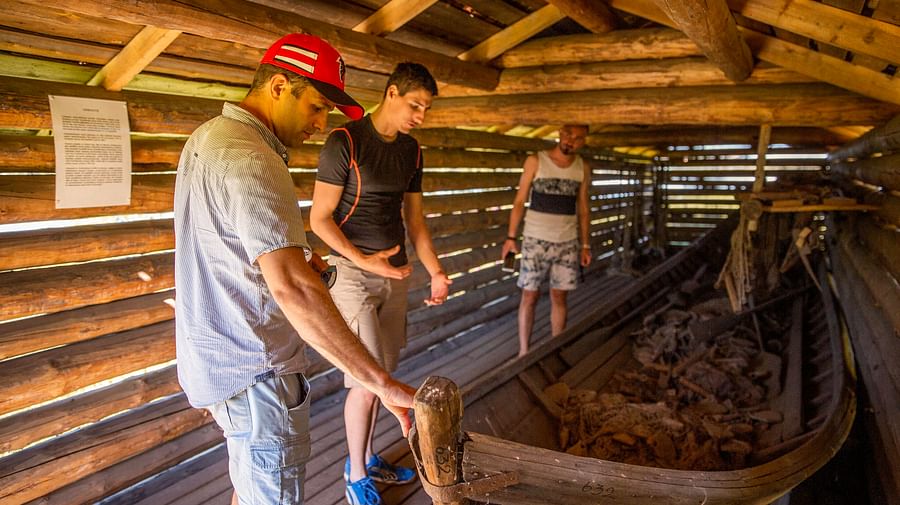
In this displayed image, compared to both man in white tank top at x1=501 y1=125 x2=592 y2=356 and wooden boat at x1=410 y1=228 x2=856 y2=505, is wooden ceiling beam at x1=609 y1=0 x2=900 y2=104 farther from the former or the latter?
wooden boat at x1=410 y1=228 x2=856 y2=505

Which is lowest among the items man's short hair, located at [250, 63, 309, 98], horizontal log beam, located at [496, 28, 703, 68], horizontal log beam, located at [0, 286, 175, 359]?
horizontal log beam, located at [0, 286, 175, 359]

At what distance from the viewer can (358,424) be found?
2.82 metres

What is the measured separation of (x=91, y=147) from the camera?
286 centimetres

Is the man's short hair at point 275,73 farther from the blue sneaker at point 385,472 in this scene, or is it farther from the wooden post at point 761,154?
the wooden post at point 761,154

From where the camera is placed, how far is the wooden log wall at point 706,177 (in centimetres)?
1288

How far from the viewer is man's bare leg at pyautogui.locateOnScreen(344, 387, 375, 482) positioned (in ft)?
9.14

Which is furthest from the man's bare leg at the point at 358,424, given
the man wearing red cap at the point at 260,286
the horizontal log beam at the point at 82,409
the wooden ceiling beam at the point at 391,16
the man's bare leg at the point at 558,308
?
the man's bare leg at the point at 558,308

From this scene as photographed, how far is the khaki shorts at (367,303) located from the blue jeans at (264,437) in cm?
90

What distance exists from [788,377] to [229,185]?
454 cm

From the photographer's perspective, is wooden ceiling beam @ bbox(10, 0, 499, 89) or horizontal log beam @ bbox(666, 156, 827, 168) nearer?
wooden ceiling beam @ bbox(10, 0, 499, 89)

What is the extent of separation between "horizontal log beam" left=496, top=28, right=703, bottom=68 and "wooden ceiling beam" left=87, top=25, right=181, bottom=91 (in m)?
2.75

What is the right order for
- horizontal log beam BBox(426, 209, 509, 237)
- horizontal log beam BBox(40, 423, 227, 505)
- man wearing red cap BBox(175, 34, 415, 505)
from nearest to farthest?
man wearing red cap BBox(175, 34, 415, 505) → horizontal log beam BBox(40, 423, 227, 505) → horizontal log beam BBox(426, 209, 509, 237)

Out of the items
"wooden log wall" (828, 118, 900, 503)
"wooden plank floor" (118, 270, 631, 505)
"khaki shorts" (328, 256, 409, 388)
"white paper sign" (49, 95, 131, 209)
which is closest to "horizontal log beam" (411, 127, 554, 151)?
"wooden plank floor" (118, 270, 631, 505)

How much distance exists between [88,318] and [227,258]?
2.03 meters
